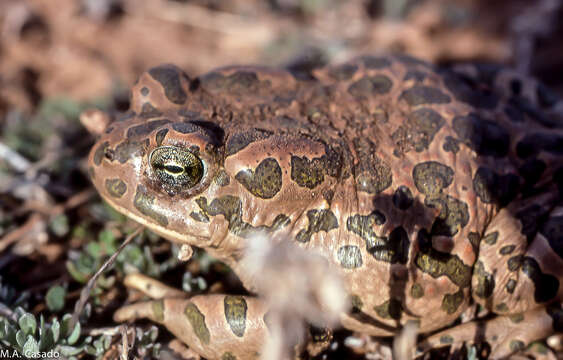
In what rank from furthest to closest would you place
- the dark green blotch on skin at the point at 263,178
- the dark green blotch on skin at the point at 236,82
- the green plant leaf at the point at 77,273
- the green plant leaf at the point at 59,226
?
the green plant leaf at the point at 59,226, the green plant leaf at the point at 77,273, the dark green blotch on skin at the point at 236,82, the dark green blotch on skin at the point at 263,178

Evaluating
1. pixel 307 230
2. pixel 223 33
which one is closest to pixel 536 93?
pixel 307 230

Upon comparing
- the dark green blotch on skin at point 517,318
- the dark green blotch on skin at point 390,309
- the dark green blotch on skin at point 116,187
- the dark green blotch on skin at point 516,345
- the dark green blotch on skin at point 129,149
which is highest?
the dark green blotch on skin at point 129,149

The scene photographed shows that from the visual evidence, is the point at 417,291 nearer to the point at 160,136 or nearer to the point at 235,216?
the point at 235,216

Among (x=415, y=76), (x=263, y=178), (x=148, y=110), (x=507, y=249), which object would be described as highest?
(x=415, y=76)

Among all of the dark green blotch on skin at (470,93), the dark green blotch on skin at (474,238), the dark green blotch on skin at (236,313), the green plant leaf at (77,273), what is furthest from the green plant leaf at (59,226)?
the dark green blotch on skin at (470,93)

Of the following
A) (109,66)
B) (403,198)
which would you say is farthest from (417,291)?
(109,66)

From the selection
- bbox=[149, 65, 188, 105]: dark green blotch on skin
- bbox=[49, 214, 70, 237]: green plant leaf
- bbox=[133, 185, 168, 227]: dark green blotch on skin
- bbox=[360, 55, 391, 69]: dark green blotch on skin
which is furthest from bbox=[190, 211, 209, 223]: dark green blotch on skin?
bbox=[360, 55, 391, 69]: dark green blotch on skin

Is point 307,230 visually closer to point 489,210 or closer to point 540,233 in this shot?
point 489,210

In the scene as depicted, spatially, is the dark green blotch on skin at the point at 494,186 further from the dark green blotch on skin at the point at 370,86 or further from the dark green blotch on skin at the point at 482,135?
the dark green blotch on skin at the point at 370,86
